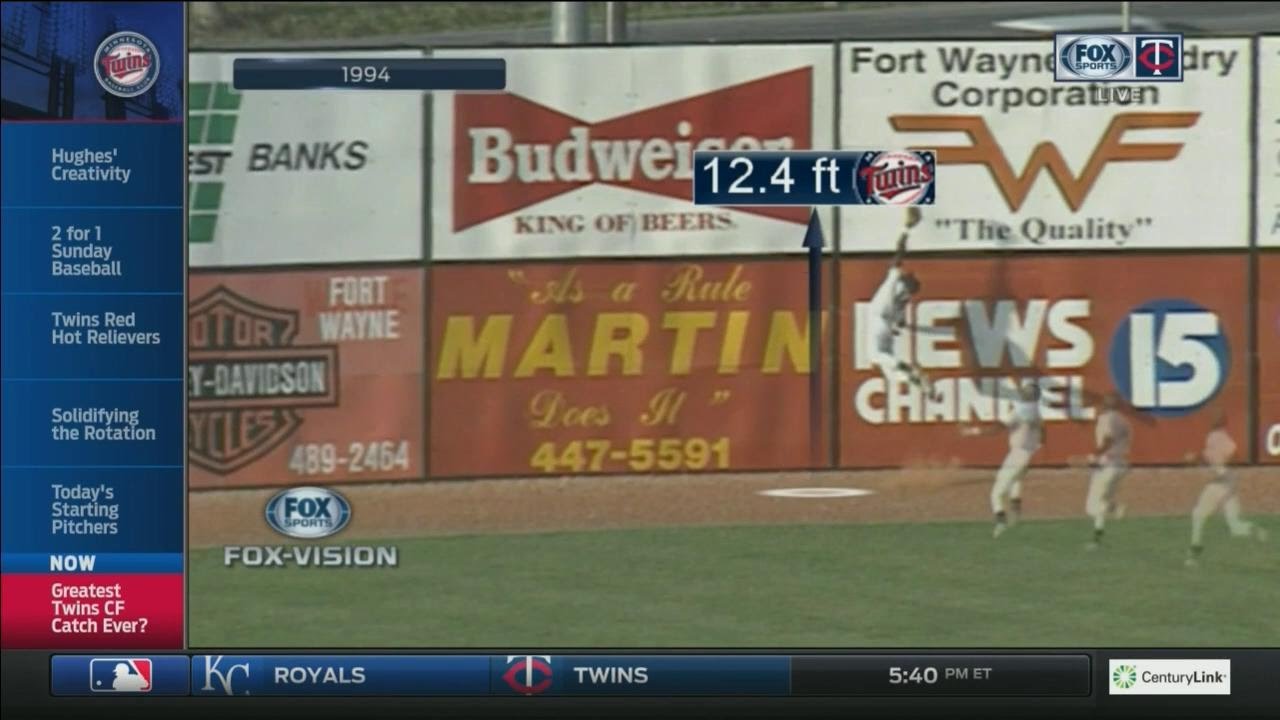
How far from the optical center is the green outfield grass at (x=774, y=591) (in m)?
5.75

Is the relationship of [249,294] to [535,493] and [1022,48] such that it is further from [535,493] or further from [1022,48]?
[1022,48]

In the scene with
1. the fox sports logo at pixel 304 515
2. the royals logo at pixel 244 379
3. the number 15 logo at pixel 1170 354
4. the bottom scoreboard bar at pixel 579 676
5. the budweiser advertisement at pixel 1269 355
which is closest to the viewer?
the bottom scoreboard bar at pixel 579 676

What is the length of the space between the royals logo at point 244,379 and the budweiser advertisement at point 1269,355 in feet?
10.2

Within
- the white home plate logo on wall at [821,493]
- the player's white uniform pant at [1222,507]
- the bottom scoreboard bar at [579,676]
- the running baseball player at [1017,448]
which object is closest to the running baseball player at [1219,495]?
the player's white uniform pant at [1222,507]

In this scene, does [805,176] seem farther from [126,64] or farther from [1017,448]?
[126,64]

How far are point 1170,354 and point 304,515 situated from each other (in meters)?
2.92

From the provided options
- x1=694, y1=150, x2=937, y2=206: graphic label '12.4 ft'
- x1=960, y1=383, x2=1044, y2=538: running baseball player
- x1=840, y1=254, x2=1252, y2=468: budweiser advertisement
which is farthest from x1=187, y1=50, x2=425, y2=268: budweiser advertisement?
x1=960, y1=383, x2=1044, y2=538: running baseball player

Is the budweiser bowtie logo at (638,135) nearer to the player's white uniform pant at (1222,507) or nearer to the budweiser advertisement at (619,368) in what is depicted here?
the budweiser advertisement at (619,368)

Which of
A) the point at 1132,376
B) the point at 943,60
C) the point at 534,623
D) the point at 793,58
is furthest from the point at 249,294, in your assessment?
the point at 1132,376

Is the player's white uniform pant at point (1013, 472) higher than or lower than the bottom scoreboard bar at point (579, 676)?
higher

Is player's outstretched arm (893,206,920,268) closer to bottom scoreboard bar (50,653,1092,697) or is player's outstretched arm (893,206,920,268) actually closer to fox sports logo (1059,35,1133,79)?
fox sports logo (1059,35,1133,79)

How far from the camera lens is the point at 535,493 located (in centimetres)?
617

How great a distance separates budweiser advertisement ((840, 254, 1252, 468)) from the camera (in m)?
6.07

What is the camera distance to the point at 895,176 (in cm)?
584
